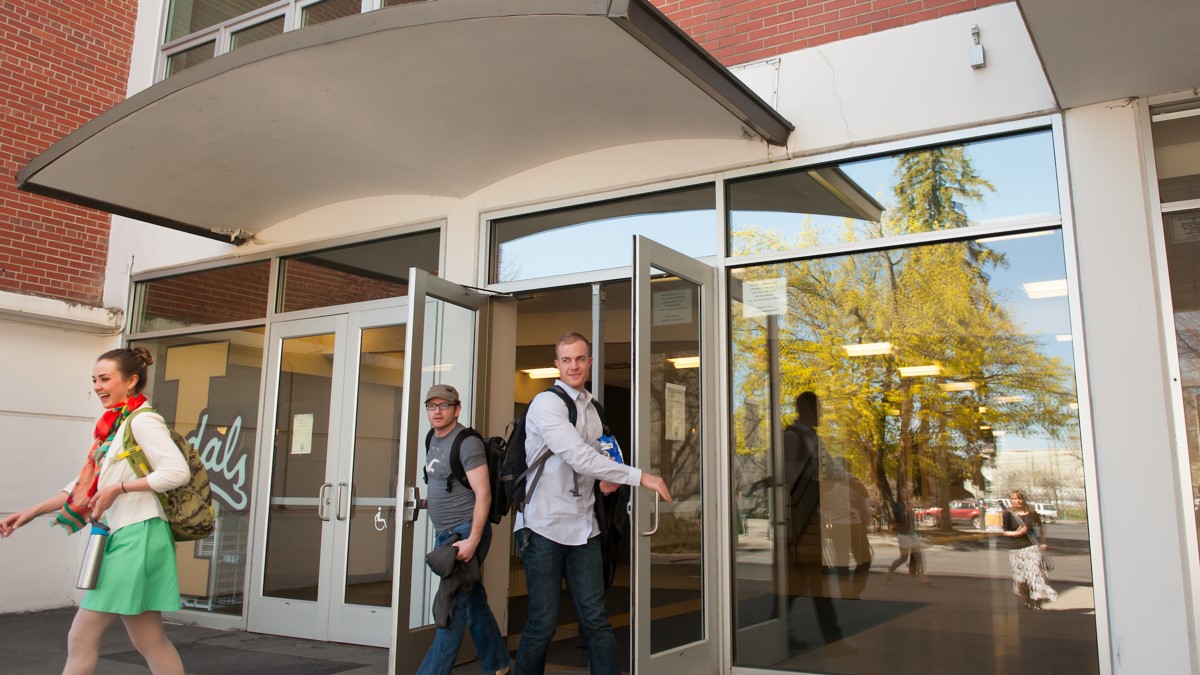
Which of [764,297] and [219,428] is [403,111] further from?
[219,428]

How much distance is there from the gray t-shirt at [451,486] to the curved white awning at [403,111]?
2063 millimetres

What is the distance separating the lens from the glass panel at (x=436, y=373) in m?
6.06

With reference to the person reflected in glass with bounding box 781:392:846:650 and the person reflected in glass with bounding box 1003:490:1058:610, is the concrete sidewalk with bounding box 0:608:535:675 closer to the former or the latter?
the person reflected in glass with bounding box 781:392:846:650

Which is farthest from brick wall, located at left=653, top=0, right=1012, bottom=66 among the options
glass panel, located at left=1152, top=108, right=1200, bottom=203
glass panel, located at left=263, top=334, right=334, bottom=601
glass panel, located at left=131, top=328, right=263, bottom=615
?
glass panel, located at left=131, top=328, right=263, bottom=615

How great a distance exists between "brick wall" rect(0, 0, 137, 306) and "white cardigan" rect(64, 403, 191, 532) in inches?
221

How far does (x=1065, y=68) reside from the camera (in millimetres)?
4434

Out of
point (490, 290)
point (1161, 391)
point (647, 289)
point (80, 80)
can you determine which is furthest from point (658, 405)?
point (80, 80)

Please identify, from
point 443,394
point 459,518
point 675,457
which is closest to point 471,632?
point 459,518

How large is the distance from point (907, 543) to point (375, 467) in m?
3.86

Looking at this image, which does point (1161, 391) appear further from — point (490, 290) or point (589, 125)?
point (490, 290)

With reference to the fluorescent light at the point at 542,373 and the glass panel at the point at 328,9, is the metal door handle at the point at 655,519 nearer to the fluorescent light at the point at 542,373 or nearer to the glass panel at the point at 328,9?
the glass panel at the point at 328,9

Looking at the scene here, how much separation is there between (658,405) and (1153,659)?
8.66 ft

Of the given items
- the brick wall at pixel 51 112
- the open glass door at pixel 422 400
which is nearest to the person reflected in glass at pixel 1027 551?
the open glass door at pixel 422 400

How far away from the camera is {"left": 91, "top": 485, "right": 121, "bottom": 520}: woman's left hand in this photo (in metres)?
3.72
